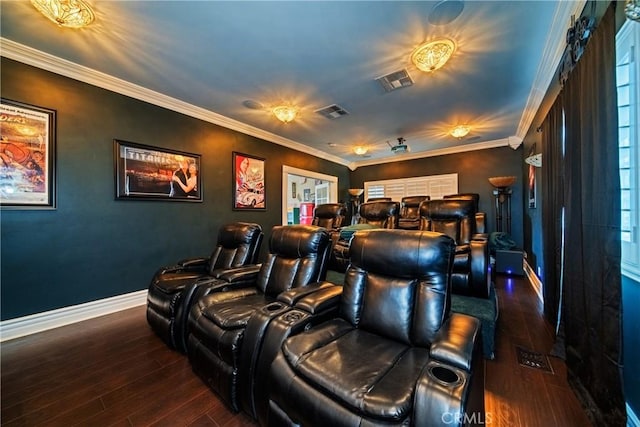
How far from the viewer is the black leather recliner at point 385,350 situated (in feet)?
2.78

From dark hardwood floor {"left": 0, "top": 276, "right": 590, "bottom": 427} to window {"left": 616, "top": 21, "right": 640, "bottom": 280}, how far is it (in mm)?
947

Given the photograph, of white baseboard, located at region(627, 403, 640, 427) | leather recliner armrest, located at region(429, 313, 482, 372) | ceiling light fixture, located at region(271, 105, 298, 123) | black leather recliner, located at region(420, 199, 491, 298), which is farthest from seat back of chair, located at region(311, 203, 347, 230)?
white baseboard, located at region(627, 403, 640, 427)

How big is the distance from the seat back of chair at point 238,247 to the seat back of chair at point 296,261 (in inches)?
18.6

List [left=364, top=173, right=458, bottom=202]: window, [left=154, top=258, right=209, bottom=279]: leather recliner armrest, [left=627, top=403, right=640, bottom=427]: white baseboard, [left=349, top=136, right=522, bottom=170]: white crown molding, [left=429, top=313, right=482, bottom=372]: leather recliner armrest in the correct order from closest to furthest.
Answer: [left=429, top=313, right=482, bottom=372]: leather recliner armrest → [left=627, top=403, right=640, bottom=427]: white baseboard → [left=154, top=258, right=209, bottom=279]: leather recliner armrest → [left=349, top=136, right=522, bottom=170]: white crown molding → [left=364, top=173, right=458, bottom=202]: window

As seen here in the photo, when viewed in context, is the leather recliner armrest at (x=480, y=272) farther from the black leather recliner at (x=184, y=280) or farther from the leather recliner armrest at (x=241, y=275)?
the black leather recliner at (x=184, y=280)

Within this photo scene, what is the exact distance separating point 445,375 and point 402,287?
55 centimetres

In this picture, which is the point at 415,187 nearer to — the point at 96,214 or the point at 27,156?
the point at 96,214

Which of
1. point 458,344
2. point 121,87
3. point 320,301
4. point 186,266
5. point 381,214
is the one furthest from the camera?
point 381,214

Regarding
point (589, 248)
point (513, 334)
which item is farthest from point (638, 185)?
point (513, 334)

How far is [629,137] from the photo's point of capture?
4.00 feet

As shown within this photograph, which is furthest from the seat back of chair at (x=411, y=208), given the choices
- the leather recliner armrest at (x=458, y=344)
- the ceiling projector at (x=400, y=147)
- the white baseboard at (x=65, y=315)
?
the white baseboard at (x=65, y=315)

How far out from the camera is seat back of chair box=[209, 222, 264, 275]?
2.62 metres

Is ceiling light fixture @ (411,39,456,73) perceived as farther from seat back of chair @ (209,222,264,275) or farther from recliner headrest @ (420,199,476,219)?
seat back of chair @ (209,222,264,275)

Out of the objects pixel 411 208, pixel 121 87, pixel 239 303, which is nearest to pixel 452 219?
pixel 411 208
